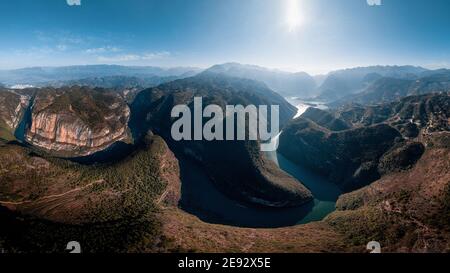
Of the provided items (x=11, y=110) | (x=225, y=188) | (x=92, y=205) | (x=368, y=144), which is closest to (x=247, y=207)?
(x=225, y=188)

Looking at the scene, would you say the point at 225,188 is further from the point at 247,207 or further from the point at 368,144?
the point at 368,144

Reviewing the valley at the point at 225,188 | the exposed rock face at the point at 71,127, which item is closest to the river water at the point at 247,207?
the valley at the point at 225,188

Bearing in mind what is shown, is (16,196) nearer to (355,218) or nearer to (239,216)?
(239,216)

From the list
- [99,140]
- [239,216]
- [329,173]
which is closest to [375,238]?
[239,216]

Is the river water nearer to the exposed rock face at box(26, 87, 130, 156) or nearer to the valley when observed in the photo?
the valley

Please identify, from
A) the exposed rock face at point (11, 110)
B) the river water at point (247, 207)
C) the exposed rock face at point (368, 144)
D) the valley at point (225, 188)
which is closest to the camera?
the valley at point (225, 188)

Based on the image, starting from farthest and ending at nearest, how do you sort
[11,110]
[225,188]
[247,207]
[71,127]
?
[11,110] < [71,127] < [225,188] < [247,207]

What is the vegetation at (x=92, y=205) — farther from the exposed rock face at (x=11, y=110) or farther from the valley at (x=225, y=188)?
the exposed rock face at (x=11, y=110)
